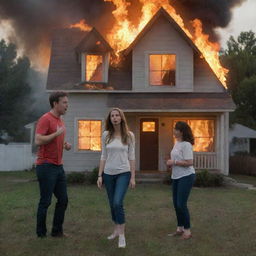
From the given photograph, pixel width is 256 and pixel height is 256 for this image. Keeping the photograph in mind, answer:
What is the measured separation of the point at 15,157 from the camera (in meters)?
23.0

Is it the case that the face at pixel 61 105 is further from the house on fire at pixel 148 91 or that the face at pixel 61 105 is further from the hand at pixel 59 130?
the house on fire at pixel 148 91

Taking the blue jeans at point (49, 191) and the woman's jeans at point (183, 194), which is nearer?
the blue jeans at point (49, 191)

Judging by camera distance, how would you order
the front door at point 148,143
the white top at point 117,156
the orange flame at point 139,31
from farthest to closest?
the orange flame at point 139,31 < the front door at point 148,143 < the white top at point 117,156

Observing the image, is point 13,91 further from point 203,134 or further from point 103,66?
point 203,134

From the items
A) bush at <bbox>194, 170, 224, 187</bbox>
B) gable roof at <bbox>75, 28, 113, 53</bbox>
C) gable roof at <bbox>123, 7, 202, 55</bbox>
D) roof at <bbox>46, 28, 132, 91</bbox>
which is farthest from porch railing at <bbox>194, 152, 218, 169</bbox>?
gable roof at <bbox>75, 28, 113, 53</bbox>

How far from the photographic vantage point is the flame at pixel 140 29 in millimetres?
17344

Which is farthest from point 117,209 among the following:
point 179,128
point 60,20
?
point 60,20

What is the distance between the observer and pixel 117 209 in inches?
215

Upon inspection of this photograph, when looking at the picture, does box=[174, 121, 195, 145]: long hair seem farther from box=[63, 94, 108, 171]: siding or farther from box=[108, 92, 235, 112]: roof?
box=[63, 94, 108, 171]: siding

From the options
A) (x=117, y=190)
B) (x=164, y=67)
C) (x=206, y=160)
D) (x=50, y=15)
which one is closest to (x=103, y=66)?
(x=164, y=67)

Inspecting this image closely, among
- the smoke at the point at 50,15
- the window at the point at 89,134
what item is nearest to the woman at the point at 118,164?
the window at the point at 89,134

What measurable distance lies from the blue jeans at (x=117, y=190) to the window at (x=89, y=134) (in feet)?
35.0

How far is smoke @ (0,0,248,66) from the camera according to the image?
23.2 m

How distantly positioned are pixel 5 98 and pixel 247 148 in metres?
18.0
